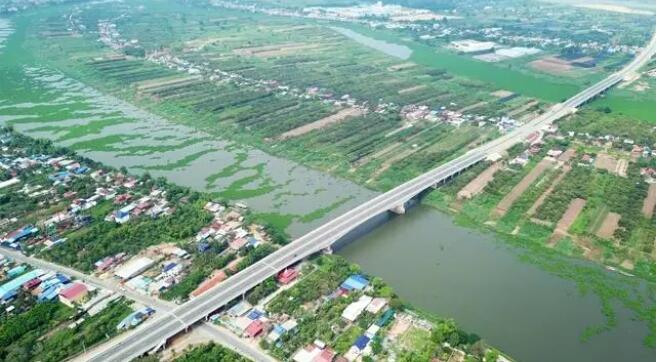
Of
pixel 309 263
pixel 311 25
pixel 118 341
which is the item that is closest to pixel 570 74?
pixel 311 25

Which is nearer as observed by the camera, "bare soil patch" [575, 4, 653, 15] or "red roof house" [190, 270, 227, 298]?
"red roof house" [190, 270, 227, 298]

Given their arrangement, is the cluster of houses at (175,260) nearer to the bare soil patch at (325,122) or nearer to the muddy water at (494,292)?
the muddy water at (494,292)

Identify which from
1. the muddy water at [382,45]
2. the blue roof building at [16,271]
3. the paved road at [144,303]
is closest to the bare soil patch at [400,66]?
the muddy water at [382,45]

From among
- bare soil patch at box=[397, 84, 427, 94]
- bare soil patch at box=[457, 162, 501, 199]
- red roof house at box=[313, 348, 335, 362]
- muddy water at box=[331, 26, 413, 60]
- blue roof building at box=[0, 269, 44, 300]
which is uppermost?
muddy water at box=[331, 26, 413, 60]

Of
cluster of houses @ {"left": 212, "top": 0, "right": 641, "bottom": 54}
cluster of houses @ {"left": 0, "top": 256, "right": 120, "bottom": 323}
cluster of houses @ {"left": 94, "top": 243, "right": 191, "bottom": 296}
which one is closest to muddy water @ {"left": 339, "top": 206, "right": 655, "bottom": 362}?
cluster of houses @ {"left": 94, "top": 243, "right": 191, "bottom": 296}

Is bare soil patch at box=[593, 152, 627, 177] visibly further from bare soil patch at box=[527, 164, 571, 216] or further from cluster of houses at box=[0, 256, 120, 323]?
cluster of houses at box=[0, 256, 120, 323]

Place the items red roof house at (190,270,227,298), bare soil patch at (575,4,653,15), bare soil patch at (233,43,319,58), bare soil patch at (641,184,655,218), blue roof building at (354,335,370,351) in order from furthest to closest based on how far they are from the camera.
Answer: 1. bare soil patch at (575,4,653,15)
2. bare soil patch at (233,43,319,58)
3. bare soil patch at (641,184,655,218)
4. red roof house at (190,270,227,298)
5. blue roof building at (354,335,370,351)

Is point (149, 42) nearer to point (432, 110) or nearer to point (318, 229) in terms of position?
point (432, 110)

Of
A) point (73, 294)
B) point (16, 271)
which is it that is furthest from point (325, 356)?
point (16, 271)
